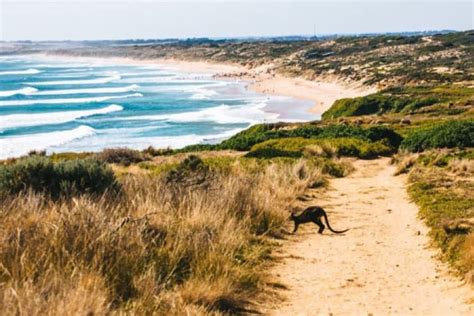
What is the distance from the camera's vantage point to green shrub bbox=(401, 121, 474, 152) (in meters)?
21.4

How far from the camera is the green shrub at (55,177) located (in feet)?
31.7

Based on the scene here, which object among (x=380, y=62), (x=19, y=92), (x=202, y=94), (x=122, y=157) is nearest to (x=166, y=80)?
(x=202, y=94)

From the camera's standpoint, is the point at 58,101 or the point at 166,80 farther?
the point at 166,80

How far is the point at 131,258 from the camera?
20.5 feet

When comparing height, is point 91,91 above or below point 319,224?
below

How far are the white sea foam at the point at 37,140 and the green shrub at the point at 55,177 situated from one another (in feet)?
89.6

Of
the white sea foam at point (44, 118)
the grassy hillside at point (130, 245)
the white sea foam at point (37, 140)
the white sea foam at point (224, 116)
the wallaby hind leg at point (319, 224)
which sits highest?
the grassy hillside at point (130, 245)

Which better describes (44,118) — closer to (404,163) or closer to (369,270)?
(404,163)

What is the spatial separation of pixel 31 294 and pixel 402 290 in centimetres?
404

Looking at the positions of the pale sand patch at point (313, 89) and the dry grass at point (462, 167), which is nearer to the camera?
the dry grass at point (462, 167)

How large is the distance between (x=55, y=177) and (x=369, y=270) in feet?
17.3

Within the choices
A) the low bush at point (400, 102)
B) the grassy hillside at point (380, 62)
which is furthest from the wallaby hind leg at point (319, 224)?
the grassy hillside at point (380, 62)

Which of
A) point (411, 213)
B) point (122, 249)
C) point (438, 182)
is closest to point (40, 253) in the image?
point (122, 249)

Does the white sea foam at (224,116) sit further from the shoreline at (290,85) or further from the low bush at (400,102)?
the low bush at (400,102)
